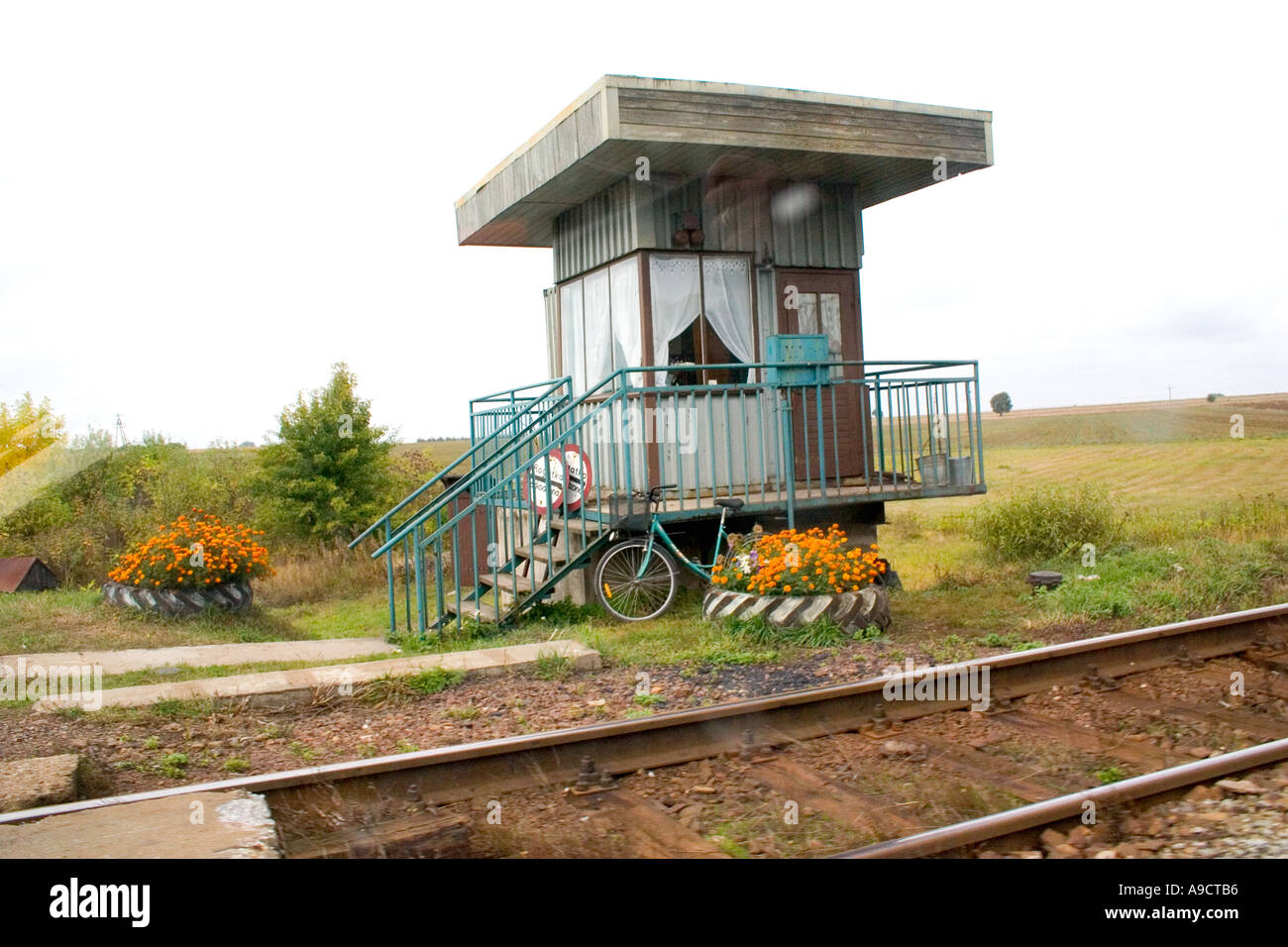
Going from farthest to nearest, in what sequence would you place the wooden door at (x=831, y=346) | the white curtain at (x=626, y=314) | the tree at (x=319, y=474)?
the tree at (x=319, y=474) < the wooden door at (x=831, y=346) < the white curtain at (x=626, y=314)

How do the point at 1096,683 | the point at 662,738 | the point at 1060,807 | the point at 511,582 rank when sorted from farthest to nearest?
the point at 511,582, the point at 1096,683, the point at 662,738, the point at 1060,807

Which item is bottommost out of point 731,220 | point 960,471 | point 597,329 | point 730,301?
point 960,471

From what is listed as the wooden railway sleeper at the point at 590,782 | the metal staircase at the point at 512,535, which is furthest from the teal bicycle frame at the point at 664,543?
the wooden railway sleeper at the point at 590,782

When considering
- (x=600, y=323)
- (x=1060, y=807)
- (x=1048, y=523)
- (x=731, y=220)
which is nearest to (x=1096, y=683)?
(x=1060, y=807)

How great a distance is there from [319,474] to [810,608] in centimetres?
1337

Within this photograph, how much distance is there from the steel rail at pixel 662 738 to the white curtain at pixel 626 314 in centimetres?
532

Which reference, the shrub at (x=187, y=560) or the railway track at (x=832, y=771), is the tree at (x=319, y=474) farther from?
the railway track at (x=832, y=771)

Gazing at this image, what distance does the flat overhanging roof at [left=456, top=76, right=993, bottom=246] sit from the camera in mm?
9117

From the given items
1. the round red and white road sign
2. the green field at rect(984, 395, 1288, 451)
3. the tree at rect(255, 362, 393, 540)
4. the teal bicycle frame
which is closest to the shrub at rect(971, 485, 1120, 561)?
the teal bicycle frame

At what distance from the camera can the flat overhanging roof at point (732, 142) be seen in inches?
359

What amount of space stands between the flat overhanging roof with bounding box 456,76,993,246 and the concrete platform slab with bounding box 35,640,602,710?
454 cm

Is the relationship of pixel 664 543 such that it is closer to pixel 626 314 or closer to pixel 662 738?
pixel 626 314

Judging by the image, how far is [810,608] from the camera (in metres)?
7.89
